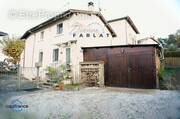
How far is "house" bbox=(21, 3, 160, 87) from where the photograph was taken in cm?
1454

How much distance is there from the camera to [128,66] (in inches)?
492

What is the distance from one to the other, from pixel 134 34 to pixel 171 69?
8.49 m

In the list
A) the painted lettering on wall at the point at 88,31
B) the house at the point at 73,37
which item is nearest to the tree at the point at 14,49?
the house at the point at 73,37

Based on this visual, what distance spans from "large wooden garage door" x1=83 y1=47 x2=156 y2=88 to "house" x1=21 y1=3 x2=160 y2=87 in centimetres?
31

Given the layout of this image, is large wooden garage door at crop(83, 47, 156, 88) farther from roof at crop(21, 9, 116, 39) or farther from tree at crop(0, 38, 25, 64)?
tree at crop(0, 38, 25, 64)

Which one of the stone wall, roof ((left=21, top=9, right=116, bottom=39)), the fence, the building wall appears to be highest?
roof ((left=21, top=9, right=116, bottom=39))

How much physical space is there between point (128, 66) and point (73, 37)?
4852mm

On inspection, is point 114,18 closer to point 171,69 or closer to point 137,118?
point 171,69

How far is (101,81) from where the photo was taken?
12555 mm

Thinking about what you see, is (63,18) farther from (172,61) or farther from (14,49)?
(14,49)

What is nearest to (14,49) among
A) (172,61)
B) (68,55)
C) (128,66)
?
(68,55)

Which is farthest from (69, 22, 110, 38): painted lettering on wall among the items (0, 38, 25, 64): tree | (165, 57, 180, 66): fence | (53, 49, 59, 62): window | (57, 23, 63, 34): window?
(0, 38, 25, 64): tree

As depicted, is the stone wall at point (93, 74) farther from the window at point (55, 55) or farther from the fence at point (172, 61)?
the fence at point (172, 61)

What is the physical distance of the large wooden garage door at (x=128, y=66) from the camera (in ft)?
38.7
